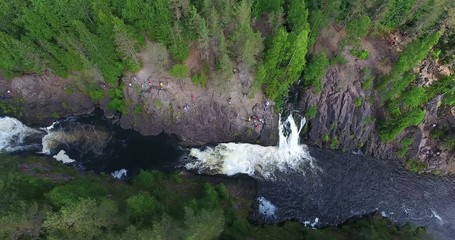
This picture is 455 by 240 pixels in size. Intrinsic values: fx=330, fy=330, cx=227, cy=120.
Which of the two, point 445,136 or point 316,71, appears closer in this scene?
point 316,71

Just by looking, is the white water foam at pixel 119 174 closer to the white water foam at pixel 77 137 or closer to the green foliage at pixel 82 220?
the white water foam at pixel 77 137

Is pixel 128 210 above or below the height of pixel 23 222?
above

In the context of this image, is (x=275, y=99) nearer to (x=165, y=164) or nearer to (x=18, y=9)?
(x=165, y=164)

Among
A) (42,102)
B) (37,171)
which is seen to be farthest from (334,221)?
(42,102)

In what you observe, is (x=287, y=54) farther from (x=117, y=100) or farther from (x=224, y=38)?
(x=117, y=100)

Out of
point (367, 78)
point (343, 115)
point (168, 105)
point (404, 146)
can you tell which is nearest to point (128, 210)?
point (168, 105)

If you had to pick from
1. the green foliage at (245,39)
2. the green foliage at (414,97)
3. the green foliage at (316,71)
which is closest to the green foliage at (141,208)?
the green foliage at (245,39)

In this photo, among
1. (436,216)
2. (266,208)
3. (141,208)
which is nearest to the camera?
(141,208)
